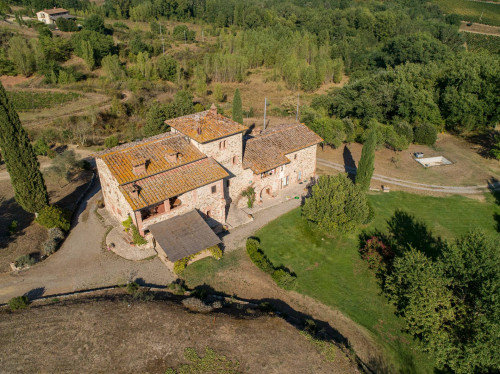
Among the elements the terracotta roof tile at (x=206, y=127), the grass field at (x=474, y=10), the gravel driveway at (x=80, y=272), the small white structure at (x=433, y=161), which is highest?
the grass field at (x=474, y=10)

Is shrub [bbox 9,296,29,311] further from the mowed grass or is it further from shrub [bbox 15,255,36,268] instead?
the mowed grass

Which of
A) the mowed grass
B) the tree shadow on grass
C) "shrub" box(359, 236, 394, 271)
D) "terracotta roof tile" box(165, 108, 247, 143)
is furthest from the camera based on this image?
the tree shadow on grass

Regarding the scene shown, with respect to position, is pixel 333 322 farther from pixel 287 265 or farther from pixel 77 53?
pixel 77 53

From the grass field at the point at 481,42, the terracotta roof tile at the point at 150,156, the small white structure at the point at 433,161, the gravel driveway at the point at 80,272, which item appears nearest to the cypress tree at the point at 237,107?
the terracotta roof tile at the point at 150,156

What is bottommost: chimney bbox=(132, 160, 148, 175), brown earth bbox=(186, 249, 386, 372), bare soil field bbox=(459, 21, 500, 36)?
brown earth bbox=(186, 249, 386, 372)

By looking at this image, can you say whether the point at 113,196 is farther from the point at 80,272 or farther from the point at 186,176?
the point at 186,176

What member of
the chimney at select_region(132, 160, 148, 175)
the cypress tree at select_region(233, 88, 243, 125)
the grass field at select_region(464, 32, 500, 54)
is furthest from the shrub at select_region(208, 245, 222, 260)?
the grass field at select_region(464, 32, 500, 54)

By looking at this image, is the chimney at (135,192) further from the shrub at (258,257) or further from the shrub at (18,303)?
the shrub at (258,257)
